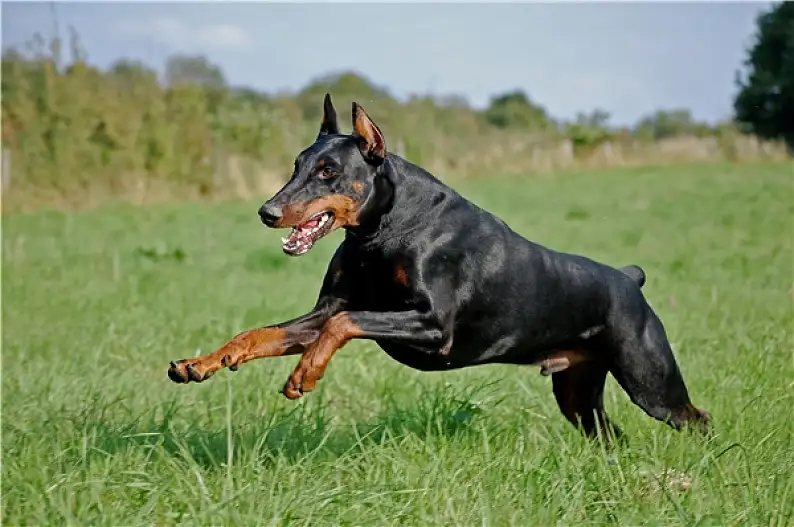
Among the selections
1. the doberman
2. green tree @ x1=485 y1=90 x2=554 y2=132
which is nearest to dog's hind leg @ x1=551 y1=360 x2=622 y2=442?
the doberman

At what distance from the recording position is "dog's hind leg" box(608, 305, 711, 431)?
507 centimetres

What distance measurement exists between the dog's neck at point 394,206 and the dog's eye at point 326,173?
0.68 feet

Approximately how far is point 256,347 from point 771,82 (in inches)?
1562

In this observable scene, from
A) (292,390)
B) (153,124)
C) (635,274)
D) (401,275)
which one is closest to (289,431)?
(292,390)

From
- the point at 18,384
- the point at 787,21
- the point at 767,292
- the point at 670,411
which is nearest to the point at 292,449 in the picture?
the point at 670,411

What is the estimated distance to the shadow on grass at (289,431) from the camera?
457cm

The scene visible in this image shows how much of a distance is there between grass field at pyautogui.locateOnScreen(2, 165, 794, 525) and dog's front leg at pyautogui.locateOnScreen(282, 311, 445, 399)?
0.36 metres

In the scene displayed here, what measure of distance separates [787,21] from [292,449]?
38.5 metres

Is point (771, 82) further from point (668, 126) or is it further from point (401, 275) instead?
point (401, 275)

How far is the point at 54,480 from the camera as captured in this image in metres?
4.04

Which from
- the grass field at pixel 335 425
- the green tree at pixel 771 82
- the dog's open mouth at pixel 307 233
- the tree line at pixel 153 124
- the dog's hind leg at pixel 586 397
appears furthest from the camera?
the green tree at pixel 771 82

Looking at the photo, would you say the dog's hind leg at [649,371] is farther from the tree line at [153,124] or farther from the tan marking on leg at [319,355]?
the tree line at [153,124]

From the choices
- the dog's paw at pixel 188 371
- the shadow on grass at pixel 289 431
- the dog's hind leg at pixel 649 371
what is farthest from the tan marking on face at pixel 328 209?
the dog's hind leg at pixel 649 371

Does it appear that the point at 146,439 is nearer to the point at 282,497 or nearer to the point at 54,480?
the point at 54,480
